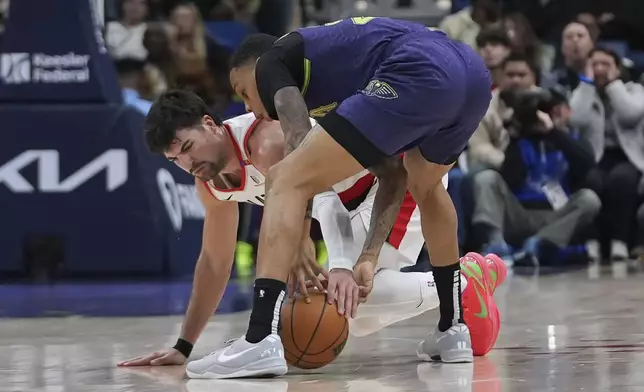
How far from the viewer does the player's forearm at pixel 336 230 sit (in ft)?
14.8

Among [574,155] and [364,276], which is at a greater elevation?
[364,276]

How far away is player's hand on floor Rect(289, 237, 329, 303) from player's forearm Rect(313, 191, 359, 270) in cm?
13

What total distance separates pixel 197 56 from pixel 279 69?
735cm

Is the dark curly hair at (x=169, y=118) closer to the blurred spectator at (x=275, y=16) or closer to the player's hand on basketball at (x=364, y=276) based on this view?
the player's hand on basketball at (x=364, y=276)

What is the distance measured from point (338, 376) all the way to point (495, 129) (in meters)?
6.26

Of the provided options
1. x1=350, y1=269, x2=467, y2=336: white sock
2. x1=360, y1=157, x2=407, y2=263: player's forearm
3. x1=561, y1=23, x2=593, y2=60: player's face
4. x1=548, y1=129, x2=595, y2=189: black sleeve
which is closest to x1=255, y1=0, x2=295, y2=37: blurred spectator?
x1=561, y1=23, x2=593, y2=60: player's face

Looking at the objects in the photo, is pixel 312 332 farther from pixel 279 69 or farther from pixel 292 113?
pixel 279 69

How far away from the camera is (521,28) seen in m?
11.5

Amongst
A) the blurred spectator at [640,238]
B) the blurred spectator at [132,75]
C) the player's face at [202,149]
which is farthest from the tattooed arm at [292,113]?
the blurred spectator at [132,75]

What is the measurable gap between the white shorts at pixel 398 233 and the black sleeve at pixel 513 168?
4.93m

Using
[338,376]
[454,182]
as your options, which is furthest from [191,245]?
[338,376]

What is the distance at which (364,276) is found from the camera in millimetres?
4250

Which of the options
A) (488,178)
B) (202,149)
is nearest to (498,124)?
(488,178)

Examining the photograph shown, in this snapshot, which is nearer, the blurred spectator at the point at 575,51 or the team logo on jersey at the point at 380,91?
the team logo on jersey at the point at 380,91
